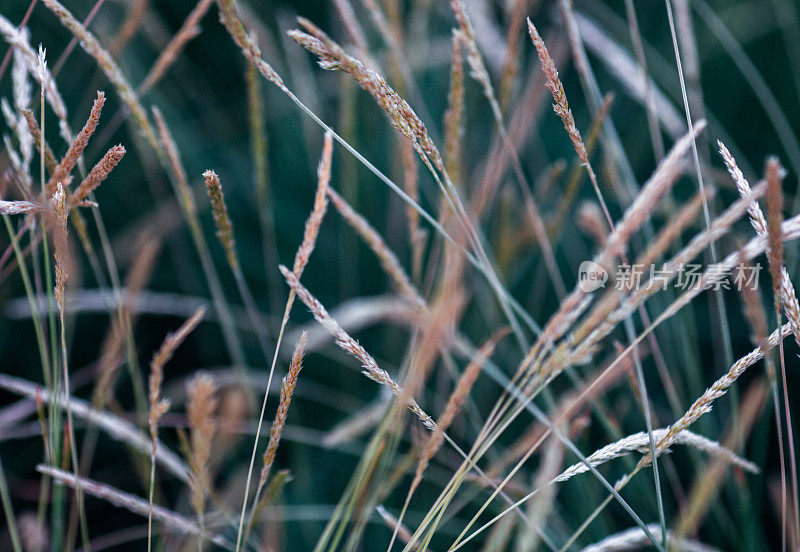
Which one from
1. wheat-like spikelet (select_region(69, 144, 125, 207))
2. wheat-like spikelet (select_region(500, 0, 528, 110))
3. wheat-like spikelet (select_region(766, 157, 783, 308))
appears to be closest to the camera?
wheat-like spikelet (select_region(766, 157, 783, 308))

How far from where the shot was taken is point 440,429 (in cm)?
48

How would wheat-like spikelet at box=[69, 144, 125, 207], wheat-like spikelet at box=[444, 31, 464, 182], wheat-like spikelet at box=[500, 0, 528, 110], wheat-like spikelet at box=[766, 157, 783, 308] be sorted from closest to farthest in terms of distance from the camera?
wheat-like spikelet at box=[766, 157, 783, 308] < wheat-like spikelet at box=[69, 144, 125, 207] < wheat-like spikelet at box=[444, 31, 464, 182] < wheat-like spikelet at box=[500, 0, 528, 110]

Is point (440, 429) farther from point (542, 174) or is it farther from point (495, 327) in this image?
point (542, 174)

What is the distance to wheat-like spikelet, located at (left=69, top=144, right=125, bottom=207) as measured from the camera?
0.48 metres

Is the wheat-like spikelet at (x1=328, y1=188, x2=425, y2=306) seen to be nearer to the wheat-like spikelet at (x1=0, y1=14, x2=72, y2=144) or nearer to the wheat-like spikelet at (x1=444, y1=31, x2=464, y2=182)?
the wheat-like spikelet at (x1=444, y1=31, x2=464, y2=182)

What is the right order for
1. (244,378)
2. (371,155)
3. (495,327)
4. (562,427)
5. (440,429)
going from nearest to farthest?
1. (440,429)
2. (562,427)
3. (244,378)
4. (495,327)
5. (371,155)

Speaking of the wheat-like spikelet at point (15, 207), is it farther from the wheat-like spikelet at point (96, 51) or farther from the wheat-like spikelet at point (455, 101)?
the wheat-like spikelet at point (455, 101)

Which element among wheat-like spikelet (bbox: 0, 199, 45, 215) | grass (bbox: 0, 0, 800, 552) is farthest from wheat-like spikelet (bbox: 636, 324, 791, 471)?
wheat-like spikelet (bbox: 0, 199, 45, 215)

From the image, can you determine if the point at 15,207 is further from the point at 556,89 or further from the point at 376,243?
the point at 556,89

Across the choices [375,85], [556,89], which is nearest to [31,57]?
[375,85]

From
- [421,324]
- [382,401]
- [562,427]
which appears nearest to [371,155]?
[382,401]

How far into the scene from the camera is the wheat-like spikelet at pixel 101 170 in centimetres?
48

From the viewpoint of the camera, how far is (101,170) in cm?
49

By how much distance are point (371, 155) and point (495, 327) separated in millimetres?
432
